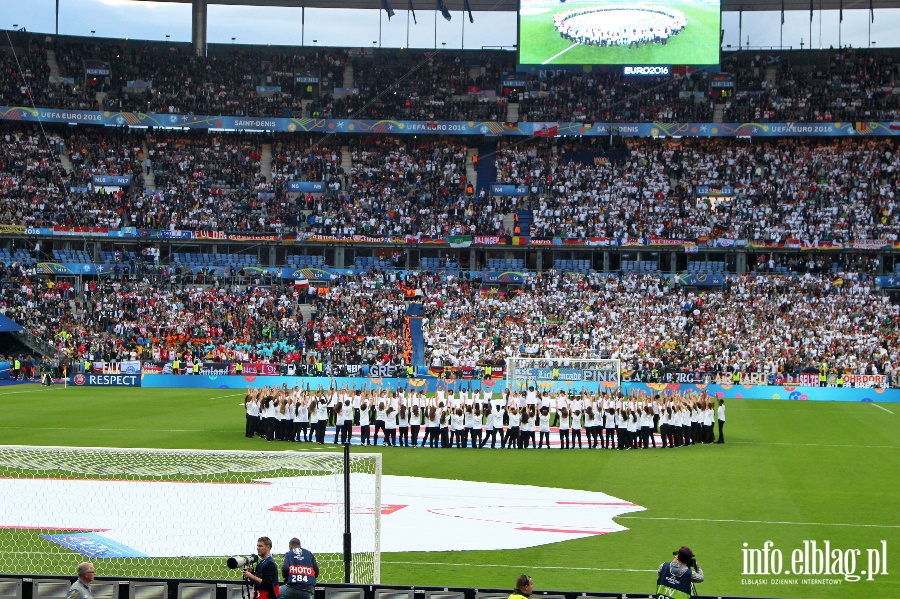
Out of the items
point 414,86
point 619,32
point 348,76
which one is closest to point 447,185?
point 414,86

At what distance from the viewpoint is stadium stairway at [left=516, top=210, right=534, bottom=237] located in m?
62.2

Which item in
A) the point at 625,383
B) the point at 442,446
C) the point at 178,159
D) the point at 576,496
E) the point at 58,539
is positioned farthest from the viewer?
the point at 178,159

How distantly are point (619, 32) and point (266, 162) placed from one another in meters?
22.8

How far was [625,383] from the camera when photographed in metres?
47.3

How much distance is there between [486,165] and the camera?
67.1 meters

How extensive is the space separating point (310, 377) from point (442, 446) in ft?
67.9

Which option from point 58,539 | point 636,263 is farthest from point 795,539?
point 636,263

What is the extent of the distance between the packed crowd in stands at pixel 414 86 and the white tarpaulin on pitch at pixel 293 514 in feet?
161

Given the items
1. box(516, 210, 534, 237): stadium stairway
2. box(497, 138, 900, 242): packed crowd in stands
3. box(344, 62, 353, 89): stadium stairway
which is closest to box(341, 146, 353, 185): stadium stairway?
box(344, 62, 353, 89): stadium stairway

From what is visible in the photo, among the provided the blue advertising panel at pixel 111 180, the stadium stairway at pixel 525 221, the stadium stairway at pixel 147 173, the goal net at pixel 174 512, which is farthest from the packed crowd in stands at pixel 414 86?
the goal net at pixel 174 512

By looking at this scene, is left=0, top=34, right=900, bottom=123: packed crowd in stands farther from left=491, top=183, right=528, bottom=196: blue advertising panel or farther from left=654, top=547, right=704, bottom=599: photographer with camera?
left=654, top=547, right=704, bottom=599: photographer with camera

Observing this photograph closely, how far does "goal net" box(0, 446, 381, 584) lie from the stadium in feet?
9.90

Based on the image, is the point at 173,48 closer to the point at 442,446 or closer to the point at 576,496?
the point at 442,446

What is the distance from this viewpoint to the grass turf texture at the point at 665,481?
46.5 ft
